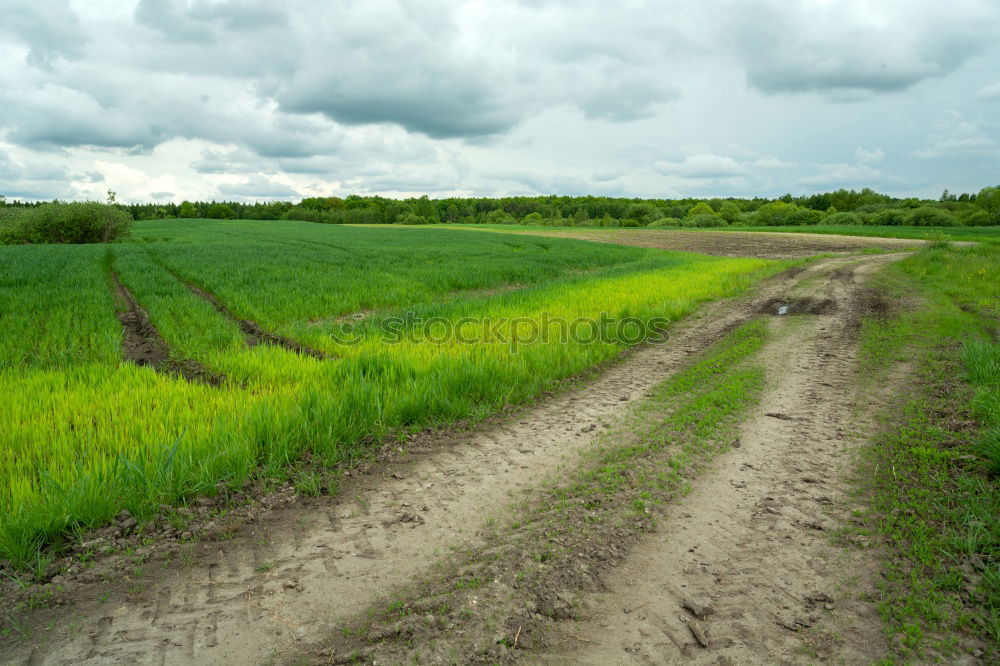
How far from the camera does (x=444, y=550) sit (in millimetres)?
3379

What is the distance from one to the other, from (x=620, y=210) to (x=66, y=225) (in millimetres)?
113034

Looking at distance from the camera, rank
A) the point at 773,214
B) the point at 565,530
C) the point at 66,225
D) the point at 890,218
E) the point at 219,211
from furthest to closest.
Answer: the point at 219,211 → the point at 773,214 → the point at 890,218 → the point at 66,225 → the point at 565,530

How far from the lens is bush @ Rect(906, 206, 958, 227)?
58.4 metres

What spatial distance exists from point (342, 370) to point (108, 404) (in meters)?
2.48

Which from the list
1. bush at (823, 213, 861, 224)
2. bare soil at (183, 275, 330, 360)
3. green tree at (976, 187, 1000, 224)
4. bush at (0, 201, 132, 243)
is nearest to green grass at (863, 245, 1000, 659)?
→ bare soil at (183, 275, 330, 360)

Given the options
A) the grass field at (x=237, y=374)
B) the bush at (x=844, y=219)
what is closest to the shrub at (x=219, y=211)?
the grass field at (x=237, y=374)

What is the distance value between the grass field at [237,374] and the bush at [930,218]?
62768 mm

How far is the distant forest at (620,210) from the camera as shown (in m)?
65.4

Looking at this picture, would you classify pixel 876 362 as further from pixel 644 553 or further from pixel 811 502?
pixel 644 553

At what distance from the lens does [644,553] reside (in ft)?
10.9

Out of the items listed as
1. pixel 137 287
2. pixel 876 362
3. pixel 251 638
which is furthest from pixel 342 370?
pixel 137 287

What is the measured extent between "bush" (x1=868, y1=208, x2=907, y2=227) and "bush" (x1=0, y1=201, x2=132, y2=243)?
295 feet

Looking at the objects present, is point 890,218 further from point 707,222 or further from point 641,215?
point 641,215

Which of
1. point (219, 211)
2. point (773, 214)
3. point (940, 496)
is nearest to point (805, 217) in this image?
point (773, 214)
